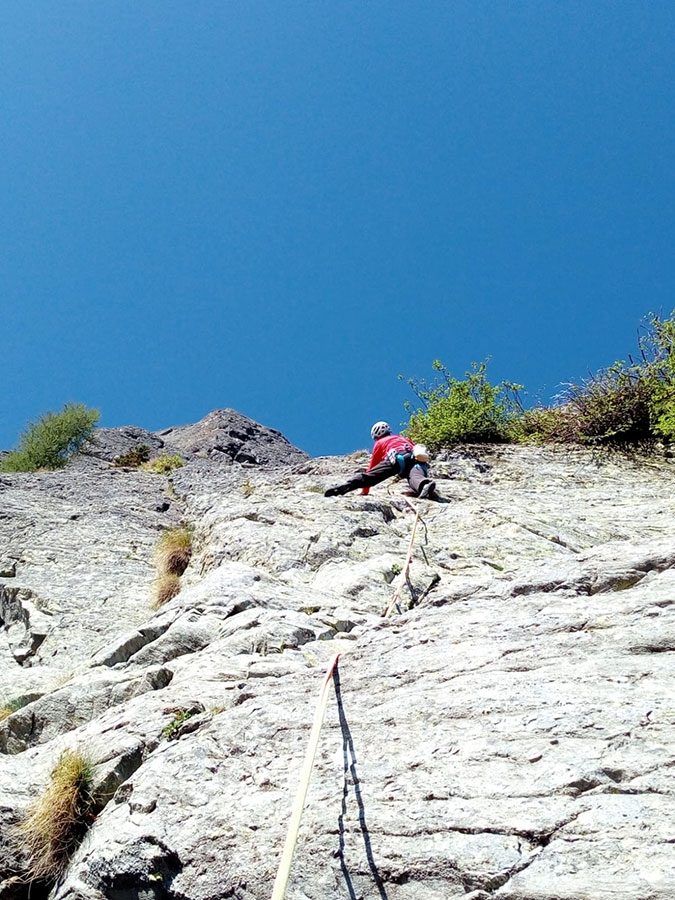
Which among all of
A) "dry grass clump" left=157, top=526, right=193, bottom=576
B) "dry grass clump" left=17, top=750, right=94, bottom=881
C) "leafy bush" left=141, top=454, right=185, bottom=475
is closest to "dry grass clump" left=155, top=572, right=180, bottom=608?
"dry grass clump" left=157, top=526, right=193, bottom=576

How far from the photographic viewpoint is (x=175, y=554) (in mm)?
10992

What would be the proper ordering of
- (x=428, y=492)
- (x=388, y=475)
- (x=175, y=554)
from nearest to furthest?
(x=175, y=554) → (x=428, y=492) → (x=388, y=475)

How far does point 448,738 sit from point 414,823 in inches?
23.0

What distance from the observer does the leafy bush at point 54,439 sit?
33.7 metres

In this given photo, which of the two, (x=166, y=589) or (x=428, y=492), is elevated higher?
(x=428, y=492)

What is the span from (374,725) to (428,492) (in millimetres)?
7428

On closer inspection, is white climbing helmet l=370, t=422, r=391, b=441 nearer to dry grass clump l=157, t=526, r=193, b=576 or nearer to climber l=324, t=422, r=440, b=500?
climber l=324, t=422, r=440, b=500

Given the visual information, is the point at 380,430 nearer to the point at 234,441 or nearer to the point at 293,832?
the point at 293,832

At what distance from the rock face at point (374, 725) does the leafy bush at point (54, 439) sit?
2640 cm

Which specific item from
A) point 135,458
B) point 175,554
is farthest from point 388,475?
point 135,458

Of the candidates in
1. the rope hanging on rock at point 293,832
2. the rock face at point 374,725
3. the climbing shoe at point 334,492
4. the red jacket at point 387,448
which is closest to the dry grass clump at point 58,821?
the rock face at point 374,725

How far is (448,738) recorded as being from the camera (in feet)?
13.5

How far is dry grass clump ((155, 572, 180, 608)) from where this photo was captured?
985 cm

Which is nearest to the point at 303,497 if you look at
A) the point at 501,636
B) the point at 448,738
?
the point at 501,636
